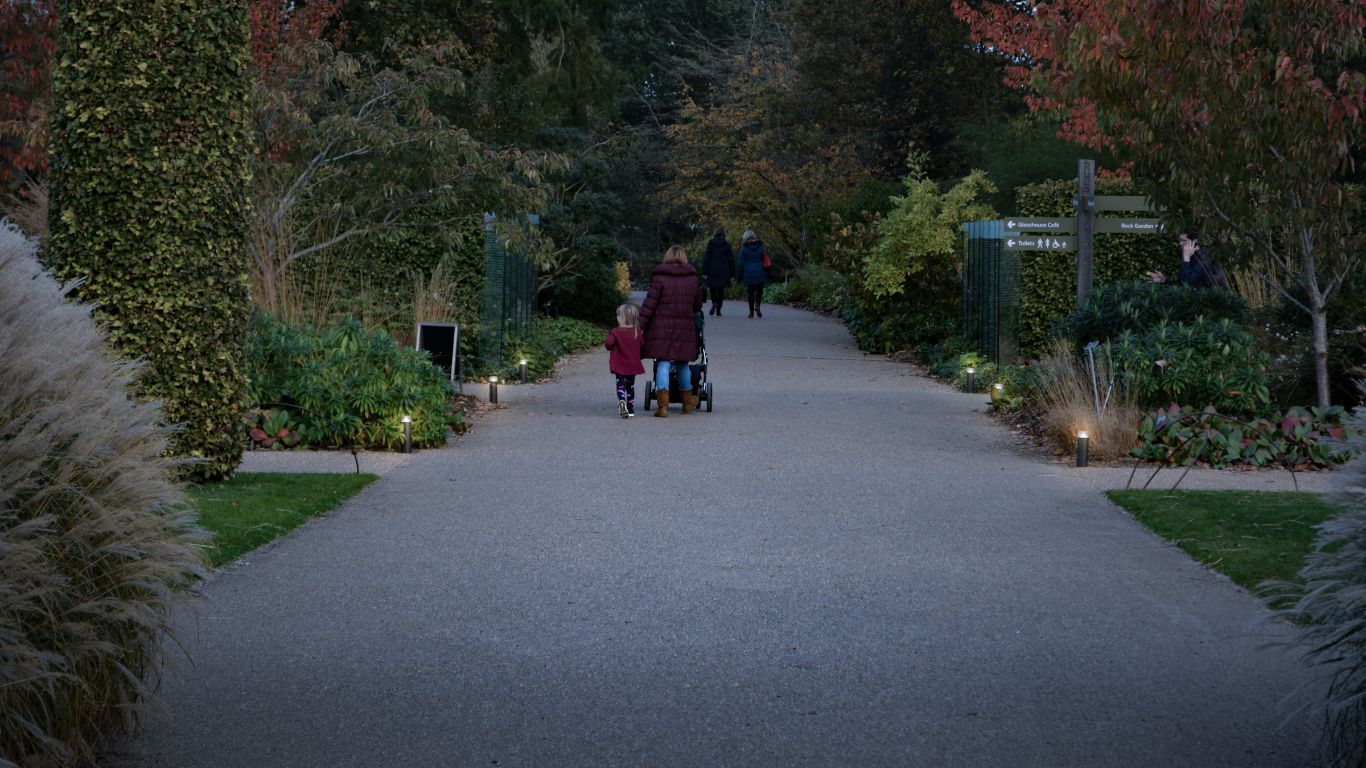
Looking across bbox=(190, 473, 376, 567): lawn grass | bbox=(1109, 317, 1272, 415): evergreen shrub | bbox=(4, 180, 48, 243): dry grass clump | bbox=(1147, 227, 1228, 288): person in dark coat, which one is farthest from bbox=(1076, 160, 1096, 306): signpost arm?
bbox=(4, 180, 48, 243): dry grass clump

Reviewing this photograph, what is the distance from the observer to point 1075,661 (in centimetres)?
634

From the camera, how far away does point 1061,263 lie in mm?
19453

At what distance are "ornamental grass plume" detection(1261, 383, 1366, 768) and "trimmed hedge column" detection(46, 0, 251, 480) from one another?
23.4 ft

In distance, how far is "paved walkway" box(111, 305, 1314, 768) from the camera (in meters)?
5.27

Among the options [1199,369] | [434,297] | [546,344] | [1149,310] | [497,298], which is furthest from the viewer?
[546,344]

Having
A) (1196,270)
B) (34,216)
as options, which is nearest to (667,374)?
(1196,270)

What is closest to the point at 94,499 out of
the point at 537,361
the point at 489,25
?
the point at 537,361

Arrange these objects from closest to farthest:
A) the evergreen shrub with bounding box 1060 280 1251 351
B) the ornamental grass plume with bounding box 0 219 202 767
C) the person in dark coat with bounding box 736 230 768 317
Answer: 1. the ornamental grass plume with bounding box 0 219 202 767
2. the evergreen shrub with bounding box 1060 280 1251 351
3. the person in dark coat with bounding box 736 230 768 317

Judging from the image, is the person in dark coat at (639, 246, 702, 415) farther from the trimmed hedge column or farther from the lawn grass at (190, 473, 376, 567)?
the trimmed hedge column

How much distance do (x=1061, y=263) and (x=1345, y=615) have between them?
15186mm

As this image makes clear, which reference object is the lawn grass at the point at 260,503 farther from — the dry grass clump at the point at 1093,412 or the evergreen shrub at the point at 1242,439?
the evergreen shrub at the point at 1242,439

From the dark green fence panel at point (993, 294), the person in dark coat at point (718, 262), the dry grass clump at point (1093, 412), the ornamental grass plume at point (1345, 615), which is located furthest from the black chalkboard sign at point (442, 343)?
the person in dark coat at point (718, 262)

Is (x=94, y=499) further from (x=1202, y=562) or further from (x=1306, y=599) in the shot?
(x=1202, y=562)

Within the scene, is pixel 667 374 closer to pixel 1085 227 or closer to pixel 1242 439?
pixel 1085 227
